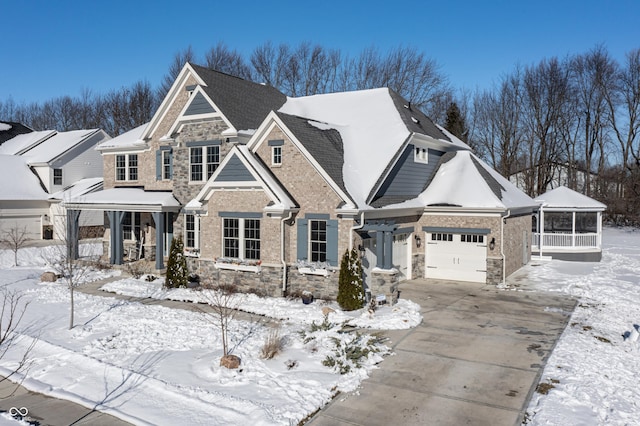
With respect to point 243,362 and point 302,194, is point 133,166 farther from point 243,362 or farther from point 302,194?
point 243,362

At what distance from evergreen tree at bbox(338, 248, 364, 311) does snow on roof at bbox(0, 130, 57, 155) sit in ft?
110

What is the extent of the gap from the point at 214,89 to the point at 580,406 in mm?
18147

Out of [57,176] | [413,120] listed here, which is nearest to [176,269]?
[413,120]

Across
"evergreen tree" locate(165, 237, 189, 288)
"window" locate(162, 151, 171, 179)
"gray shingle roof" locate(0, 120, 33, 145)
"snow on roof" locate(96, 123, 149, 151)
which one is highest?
"gray shingle roof" locate(0, 120, 33, 145)

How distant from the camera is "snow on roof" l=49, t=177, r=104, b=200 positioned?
109 ft

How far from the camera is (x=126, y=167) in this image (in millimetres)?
25578

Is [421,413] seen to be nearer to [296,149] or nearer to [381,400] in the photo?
[381,400]

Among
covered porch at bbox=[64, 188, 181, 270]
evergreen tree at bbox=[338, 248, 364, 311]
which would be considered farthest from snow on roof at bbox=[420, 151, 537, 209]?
covered porch at bbox=[64, 188, 181, 270]

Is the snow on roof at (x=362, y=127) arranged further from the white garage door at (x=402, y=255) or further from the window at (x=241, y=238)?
the window at (x=241, y=238)

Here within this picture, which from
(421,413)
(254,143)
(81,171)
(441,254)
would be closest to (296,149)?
(254,143)

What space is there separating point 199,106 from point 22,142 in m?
28.6

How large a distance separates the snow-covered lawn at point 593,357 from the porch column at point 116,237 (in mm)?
17212

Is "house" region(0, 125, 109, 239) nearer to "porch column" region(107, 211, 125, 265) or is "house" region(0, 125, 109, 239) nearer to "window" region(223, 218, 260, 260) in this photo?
"porch column" region(107, 211, 125, 265)

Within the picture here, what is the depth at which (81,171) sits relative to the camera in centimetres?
3728
